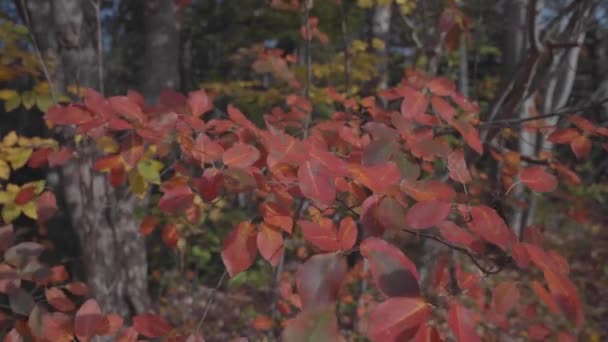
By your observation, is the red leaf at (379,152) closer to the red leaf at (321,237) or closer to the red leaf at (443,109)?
the red leaf at (321,237)

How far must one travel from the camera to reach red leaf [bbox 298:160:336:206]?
0.75 meters

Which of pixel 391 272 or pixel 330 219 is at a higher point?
pixel 391 272

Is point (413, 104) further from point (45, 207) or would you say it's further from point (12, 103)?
point (12, 103)

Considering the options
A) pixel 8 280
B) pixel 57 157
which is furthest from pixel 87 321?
pixel 57 157

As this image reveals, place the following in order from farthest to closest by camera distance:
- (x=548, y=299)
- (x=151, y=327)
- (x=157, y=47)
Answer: (x=157, y=47) → (x=151, y=327) → (x=548, y=299)

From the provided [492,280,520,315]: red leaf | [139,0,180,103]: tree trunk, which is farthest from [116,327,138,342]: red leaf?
[139,0,180,103]: tree trunk

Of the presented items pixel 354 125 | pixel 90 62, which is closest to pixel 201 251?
pixel 90 62

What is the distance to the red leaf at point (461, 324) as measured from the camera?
60 centimetres

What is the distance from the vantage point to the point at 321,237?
0.74 meters

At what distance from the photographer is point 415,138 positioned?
1173mm

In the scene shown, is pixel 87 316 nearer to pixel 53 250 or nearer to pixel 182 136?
pixel 182 136

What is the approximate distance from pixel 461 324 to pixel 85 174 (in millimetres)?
1824

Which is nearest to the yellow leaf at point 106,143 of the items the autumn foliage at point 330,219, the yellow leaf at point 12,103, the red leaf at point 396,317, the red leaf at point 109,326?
the autumn foliage at point 330,219

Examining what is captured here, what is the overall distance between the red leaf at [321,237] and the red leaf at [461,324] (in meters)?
0.21
